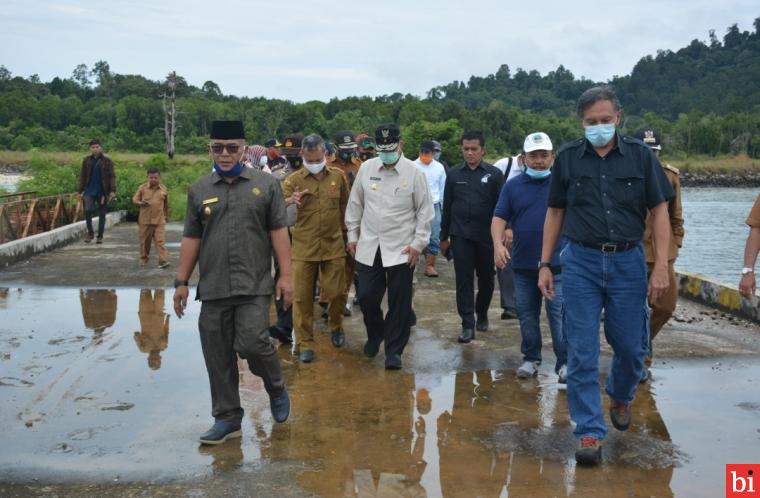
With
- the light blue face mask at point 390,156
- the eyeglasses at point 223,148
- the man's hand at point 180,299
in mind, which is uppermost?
the eyeglasses at point 223,148

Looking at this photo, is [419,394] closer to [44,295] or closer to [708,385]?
[708,385]

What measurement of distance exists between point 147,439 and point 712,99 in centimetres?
18494

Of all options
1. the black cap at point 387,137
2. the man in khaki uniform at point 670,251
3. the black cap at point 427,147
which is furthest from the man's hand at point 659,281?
the black cap at point 427,147

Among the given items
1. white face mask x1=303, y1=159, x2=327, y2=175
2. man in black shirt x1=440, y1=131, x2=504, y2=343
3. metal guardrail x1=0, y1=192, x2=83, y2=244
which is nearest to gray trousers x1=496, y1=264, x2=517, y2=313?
man in black shirt x1=440, y1=131, x2=504, y2=343

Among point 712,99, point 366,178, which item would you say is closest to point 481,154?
point 366,178

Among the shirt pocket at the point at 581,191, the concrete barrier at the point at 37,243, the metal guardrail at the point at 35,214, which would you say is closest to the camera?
the shirt pocket at the point at 581,191

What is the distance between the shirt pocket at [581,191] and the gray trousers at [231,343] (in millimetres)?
1981

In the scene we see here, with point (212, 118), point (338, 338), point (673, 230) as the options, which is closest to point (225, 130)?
point (338, 338)

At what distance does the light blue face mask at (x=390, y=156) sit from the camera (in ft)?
24.6

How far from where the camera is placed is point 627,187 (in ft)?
17.4

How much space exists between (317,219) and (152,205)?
21.1 ft

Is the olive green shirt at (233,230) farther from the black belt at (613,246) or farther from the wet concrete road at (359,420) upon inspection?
the black belt at (613,246)

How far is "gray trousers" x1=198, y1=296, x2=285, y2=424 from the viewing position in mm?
5629

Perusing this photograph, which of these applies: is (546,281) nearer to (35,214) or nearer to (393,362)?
(393,362)
